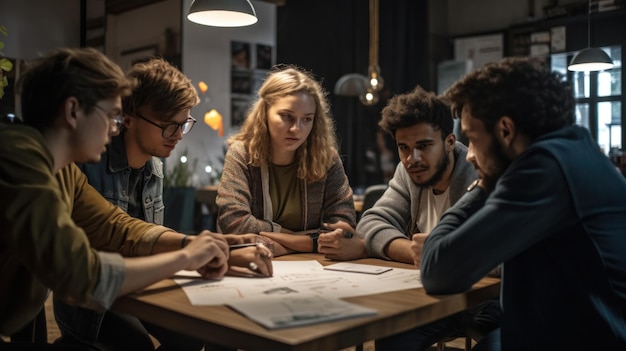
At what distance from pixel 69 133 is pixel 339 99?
277 inches

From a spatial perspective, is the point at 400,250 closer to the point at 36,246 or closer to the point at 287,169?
the point at 287,169

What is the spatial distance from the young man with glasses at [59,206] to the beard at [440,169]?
0.91 m

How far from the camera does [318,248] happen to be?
2.18 metres

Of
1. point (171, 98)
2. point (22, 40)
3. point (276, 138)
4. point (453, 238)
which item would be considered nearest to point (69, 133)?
point (171, 98)

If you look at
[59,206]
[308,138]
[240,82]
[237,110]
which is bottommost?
[59,206]

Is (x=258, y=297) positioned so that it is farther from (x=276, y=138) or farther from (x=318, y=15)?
(x=318, y=15)

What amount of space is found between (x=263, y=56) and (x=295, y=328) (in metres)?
7.84

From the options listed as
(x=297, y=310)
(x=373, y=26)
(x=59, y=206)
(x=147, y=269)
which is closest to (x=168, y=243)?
(x=147, y=269)

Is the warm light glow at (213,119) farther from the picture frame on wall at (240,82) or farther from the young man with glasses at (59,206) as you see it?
the young man with glasses at (59,206)

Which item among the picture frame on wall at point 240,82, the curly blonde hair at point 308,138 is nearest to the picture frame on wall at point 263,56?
the picture frame on wall at point 240,82

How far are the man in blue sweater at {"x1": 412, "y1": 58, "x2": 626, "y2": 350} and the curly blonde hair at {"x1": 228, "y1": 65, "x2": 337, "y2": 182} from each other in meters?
1.01

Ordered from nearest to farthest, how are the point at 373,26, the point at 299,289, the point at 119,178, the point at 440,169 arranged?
the point at 299,289 < the point at 119,178 < the point at 440,169 < the point at 373,26

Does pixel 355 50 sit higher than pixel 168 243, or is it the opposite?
pixel 355 50

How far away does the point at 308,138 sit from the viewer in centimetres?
261
